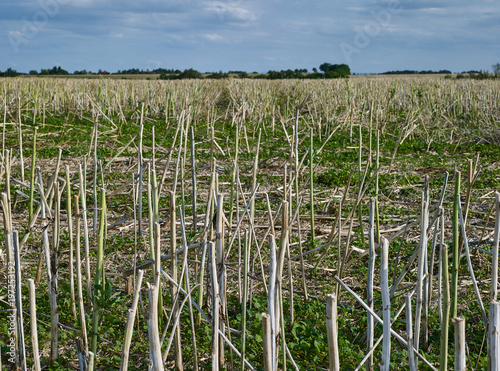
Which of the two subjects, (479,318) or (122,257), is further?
(122,257)

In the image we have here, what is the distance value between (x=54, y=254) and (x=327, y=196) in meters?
3.53

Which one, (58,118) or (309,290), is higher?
(58,118)

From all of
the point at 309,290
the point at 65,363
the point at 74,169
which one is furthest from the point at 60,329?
the point at 74,169

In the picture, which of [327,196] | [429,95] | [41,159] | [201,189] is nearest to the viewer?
[327,196]

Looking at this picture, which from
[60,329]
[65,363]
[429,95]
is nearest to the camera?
[65,363]

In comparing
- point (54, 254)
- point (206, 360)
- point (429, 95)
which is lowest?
point (206, 360)

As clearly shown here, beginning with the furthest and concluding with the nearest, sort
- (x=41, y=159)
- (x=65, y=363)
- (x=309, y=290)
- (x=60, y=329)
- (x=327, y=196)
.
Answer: (x=41, y=159), (x=327, y=196), (x=309, y=290), (x=60, y=329), (x=65, y=363)

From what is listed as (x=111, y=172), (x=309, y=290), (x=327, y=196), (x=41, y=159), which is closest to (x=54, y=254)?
(x=309, y=290)

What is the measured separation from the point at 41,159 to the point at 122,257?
4.15m

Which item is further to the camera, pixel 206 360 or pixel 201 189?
pixel 201 189

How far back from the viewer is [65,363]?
2369 mm

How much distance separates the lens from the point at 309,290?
3168 millimetres

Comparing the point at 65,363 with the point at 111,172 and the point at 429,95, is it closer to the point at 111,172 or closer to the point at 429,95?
the point at 111,172

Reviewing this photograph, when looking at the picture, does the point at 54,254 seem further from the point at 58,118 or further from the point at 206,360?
the point at 58,118
